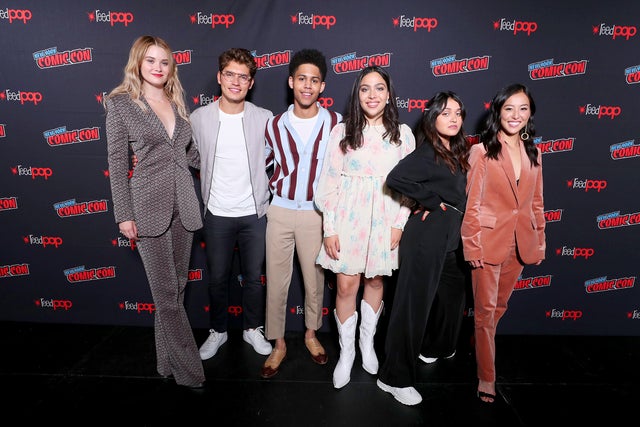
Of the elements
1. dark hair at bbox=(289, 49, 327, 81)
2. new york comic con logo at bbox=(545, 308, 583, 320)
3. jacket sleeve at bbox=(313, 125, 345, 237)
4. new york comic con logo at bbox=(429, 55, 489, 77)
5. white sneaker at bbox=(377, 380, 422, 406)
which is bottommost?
white sneaker at bbox=(377, 380, 422, 406)

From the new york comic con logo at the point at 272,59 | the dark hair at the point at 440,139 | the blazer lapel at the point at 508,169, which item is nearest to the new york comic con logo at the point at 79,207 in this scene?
the new york comic con logo at the point at 272,59

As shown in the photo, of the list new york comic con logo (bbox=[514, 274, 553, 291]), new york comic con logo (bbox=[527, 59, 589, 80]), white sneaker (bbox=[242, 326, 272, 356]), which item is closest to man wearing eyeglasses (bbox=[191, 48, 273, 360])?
white sneaker (bbox=[242, 326, 272, 356])

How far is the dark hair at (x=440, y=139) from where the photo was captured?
1.97 meters

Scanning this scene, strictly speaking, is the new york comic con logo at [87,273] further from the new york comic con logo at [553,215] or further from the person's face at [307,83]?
the new york comic con logo at [553,215]

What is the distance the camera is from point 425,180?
78.3 inches

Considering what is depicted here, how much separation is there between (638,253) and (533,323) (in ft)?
2.95

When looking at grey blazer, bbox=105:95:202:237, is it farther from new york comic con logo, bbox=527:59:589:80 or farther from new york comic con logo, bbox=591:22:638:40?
new york comic con logo, bbox=591:22:638:40

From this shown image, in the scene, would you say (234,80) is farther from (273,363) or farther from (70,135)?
(273,363)

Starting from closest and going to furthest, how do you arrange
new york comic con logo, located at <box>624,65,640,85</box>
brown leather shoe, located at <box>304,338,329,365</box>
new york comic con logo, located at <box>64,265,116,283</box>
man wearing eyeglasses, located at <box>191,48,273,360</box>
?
1. man wearing eyeglasses, located at <box>191,48,273,360</box>
2. brown leather shoe, located at <box>304,338,329,365</box>
3. new york comic con logo, located at <box>624,65,640,85</box>
4. new york comic con logo, located at <box>64,265,116,283</box>

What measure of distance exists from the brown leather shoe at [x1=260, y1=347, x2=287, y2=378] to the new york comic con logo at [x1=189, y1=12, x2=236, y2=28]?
209cm

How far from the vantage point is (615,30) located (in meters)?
2.59

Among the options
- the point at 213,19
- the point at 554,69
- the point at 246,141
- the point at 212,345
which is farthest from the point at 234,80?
the point at 554,69

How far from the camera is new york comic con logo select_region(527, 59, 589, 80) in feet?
8.58

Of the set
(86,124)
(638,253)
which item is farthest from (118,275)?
(638,253)
